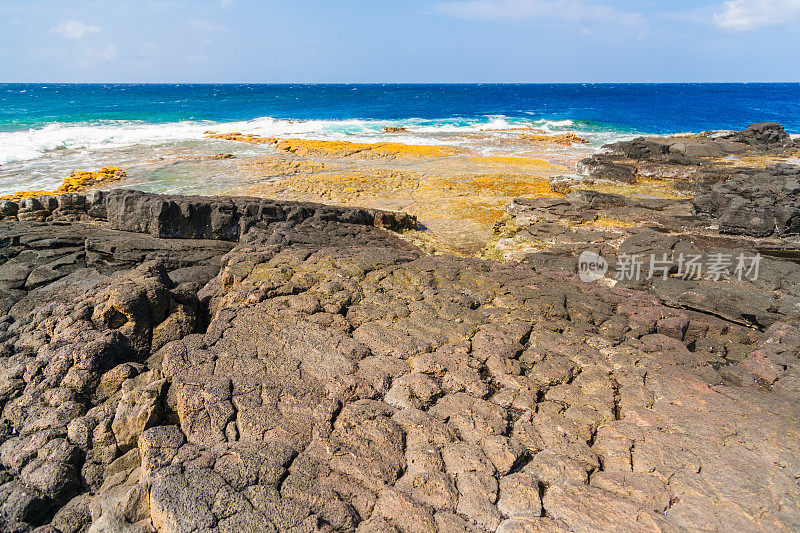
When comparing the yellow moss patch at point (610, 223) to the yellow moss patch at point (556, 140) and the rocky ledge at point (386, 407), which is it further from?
the yellow moss patch at point (556, 140)

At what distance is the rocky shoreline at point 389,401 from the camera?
3291 mm

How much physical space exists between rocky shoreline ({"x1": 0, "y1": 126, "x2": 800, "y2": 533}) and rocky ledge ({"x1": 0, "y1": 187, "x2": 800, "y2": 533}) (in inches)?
0.7

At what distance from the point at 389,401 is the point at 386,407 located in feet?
0.35

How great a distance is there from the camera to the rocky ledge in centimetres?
328

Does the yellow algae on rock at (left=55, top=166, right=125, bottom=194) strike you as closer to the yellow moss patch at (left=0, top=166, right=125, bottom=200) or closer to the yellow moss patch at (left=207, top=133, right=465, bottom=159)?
the yellow moss patch at (left=0, top=166, right=125, bottom=200)

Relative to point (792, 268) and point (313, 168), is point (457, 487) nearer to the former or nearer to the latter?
point (792, 268)

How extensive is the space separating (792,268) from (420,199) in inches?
430

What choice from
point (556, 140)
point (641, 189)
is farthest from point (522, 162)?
point (556, 140)

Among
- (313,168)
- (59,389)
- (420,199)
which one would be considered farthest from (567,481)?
(313,168)

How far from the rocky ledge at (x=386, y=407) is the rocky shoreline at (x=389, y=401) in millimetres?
18

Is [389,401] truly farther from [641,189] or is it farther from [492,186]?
[641,189]
